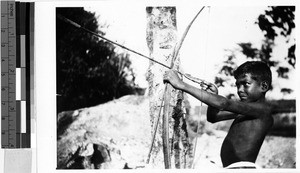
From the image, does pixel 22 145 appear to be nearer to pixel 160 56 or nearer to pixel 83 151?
pixel 83 151

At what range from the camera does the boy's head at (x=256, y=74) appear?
1579 mm

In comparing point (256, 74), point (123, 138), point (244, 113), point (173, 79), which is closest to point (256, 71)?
point (256, 74)

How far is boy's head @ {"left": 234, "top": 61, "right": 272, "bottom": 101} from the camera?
1579 mm

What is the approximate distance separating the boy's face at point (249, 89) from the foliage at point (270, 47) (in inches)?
1.7

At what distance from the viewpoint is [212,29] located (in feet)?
5.24

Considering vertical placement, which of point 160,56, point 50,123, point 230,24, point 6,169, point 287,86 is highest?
point 230,24

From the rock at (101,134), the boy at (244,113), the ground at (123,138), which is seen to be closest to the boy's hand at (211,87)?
the boy at (244,113)

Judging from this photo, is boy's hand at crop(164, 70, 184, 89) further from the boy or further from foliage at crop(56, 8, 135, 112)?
foliage at crop(56, 8, 135, 112)

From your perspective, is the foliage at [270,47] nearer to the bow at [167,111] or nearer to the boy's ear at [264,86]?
the boy's ear at [264,86]

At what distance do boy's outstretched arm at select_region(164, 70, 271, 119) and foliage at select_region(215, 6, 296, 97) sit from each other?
0.14ft

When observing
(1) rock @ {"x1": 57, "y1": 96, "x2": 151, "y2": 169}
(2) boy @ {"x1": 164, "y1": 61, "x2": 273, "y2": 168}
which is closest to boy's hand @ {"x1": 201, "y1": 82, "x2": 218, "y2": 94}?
(2) boy @ {"x1": 164, "y1": 61, "x2": 273, "y2": 168}

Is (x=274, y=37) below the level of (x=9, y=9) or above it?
below

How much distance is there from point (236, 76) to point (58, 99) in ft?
2.16

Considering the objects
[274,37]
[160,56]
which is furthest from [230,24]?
[160,56]
